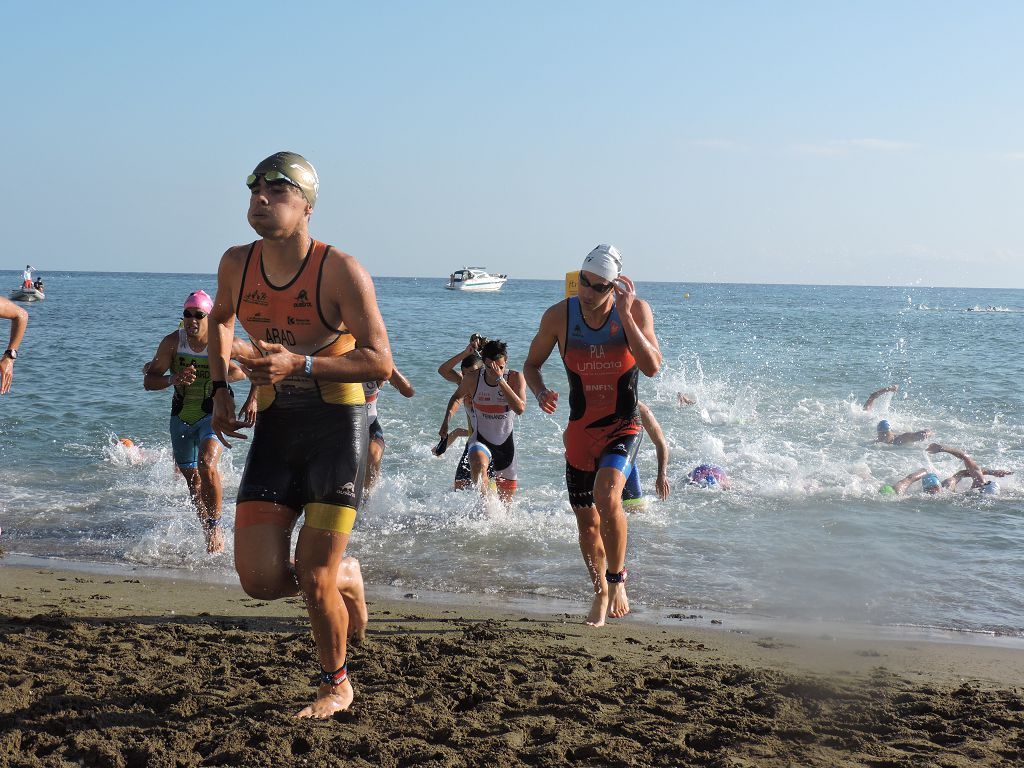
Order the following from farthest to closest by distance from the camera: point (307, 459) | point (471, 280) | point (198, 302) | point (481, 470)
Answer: point (471, 280) < point (481, 470) < point (198, 302) < point (307, 459)

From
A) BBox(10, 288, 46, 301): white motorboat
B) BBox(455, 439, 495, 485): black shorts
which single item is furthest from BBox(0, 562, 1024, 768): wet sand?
BBox(10, 288, 46, 301): white motorboat

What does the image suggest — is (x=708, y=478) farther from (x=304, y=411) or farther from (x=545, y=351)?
(x=304, y=411)

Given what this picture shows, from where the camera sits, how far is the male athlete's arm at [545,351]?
5566mm

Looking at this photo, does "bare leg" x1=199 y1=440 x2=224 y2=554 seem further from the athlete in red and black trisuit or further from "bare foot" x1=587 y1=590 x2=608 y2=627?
"bare foot" x1=587 y1=590 x2=608 y2=627

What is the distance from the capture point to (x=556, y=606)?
20.2 ft

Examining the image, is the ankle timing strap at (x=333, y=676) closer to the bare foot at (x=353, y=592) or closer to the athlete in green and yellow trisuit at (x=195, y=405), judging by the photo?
the bare foot at (x=353, y=592)

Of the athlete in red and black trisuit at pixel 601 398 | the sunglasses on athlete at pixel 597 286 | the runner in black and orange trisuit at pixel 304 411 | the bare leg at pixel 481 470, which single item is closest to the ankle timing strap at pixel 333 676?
the runner in black and orange trisuit at pixel 304 411

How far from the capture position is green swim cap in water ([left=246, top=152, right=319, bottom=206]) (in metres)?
3.61

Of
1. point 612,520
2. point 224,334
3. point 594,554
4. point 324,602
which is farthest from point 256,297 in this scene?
point 594,554

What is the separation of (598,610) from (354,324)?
2.83 m

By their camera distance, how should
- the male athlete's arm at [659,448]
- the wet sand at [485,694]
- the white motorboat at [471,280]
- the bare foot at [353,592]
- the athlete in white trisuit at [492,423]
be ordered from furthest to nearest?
the white motorboat at [471,280]
the athlete in white trisuit at [492,423]
the male athlete's arm at [659,448]
the bare foot at [353,592]
the wet sand at [485,694]

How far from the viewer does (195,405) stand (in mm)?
7438

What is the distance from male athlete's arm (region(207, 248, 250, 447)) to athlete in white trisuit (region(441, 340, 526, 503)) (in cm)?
475

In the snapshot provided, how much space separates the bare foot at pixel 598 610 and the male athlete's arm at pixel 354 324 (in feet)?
8.54
